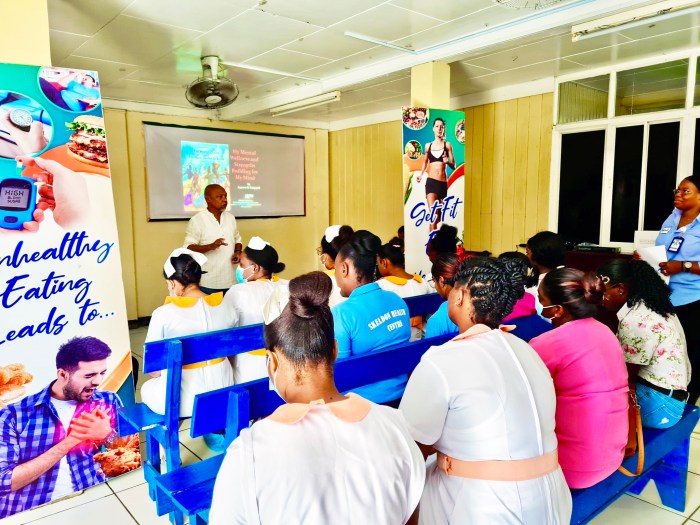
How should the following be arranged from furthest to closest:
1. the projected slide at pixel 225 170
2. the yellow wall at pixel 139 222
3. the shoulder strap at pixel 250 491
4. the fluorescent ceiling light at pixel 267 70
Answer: the projected slide at pixel 225 170
the yellow wall at pixel 139 222
the fluorescent ceiling light at pixel 267 70
the shoulder strap at pixel 250 491

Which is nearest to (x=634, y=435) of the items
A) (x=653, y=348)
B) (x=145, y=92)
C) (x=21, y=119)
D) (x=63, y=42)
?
(x=653, y=348)

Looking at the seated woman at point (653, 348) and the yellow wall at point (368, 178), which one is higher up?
the yellow wall at point (368, 178)

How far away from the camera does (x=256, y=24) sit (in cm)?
372

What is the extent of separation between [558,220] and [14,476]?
4.99 meters

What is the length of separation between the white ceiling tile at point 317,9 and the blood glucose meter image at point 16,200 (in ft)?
6.52

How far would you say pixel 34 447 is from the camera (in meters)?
2.34

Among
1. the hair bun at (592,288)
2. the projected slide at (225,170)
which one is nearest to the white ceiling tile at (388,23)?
the hair bun at (592,288)

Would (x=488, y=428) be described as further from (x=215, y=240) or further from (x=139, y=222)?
(x=139, y=222)

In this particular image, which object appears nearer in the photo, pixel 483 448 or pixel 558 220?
pixel 483 448

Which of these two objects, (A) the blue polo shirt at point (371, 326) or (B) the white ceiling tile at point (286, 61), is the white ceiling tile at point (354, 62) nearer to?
(B) the white ceiling tile at point (286, 61)

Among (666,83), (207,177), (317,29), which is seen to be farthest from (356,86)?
(666,83)

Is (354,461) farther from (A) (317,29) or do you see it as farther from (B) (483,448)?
(A) (317,29)

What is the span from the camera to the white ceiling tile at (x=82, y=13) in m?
3.27

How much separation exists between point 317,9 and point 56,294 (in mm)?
2502
